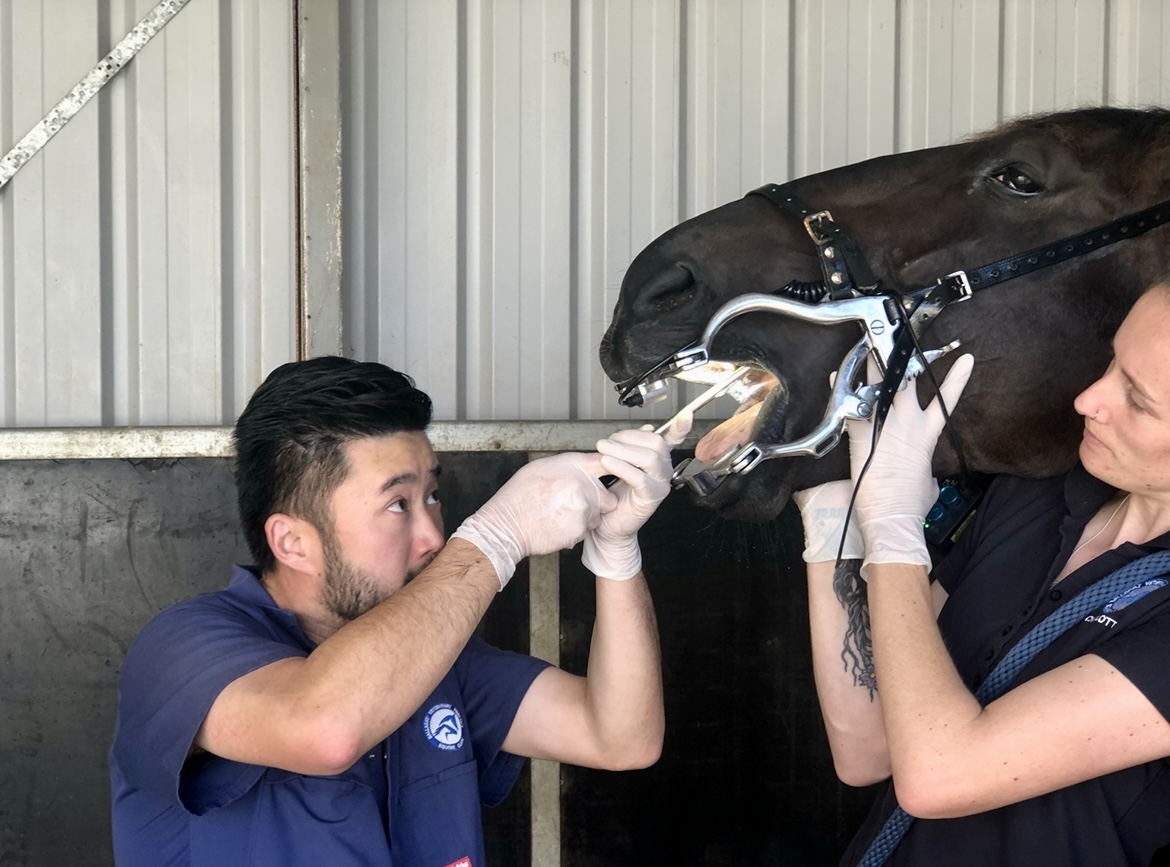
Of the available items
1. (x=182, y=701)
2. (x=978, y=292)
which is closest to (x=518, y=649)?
(x=182, y=701)

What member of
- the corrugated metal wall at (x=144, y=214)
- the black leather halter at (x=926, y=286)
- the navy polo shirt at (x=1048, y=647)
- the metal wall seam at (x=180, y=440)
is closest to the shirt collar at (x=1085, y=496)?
the navy polo shirt at (x=1048, y=647)

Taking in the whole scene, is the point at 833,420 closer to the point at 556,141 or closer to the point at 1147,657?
the point at 1147,657

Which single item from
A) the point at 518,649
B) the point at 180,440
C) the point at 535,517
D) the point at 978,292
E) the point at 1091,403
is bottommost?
the point at 518,649

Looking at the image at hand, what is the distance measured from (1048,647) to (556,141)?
7.78 feet

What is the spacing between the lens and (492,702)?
6.66 feet

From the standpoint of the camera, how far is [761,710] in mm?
3271

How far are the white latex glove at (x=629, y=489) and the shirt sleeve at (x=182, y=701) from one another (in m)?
0.57

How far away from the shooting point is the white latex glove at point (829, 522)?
1808 mm

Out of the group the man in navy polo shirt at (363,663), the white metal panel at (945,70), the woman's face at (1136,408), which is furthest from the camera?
the white metal panel at (945,70)

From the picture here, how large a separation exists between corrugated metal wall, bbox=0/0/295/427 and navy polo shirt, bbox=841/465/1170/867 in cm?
222

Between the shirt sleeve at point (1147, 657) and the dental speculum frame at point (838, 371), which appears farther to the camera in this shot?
the dental speculum frame at point (838, 371)

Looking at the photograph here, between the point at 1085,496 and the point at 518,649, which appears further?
the point at 518,649

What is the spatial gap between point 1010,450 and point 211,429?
2.27 meters

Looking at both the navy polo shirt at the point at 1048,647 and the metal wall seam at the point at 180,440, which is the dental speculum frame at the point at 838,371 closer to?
the navy polo shirt at the point at 1048,647
